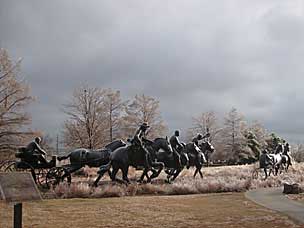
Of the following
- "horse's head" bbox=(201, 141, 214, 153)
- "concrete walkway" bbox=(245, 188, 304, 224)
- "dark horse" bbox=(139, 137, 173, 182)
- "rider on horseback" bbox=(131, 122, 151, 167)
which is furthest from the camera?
"horse's head" bbox=(201, 141, 214, 153)

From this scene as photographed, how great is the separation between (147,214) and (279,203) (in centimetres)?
550

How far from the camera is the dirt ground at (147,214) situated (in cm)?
1166

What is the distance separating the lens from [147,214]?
43.7ft

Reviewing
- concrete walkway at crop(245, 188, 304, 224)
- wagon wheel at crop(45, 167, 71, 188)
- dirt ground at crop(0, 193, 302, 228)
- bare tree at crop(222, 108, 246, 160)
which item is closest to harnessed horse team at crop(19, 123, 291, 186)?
wagon wheel at crop(45, 167, 71, 188)

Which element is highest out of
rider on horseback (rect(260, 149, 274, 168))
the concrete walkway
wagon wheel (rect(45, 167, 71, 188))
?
rider on horseback (rect(260, 149, 274, 168))

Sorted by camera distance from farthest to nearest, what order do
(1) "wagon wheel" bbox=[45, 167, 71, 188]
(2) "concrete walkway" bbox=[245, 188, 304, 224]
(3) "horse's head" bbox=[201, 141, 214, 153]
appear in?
1. (3) "horse's head" bbox=[201, 141, 214, 153]
2. (1) "wagon wheel" bbox=[45, 167, 71, 188]
3. (2) "concrete walkway" bbox=[245, 188, 304, 224]

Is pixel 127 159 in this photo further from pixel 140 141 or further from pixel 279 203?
pixel 279 203

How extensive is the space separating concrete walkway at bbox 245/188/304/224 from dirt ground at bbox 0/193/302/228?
17.3 inches

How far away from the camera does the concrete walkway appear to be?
530 inches

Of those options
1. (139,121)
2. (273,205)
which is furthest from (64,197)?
(139,121)

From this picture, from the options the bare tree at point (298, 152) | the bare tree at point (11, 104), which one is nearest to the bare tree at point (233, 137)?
the bare tree at point (298, 152)

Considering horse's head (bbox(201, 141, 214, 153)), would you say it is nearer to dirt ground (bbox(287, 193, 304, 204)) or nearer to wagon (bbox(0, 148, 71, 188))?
wagon (bbox(0, 148, 71, 188))

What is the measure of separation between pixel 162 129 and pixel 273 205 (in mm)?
41869

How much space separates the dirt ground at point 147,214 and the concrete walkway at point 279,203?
17.3 inches
